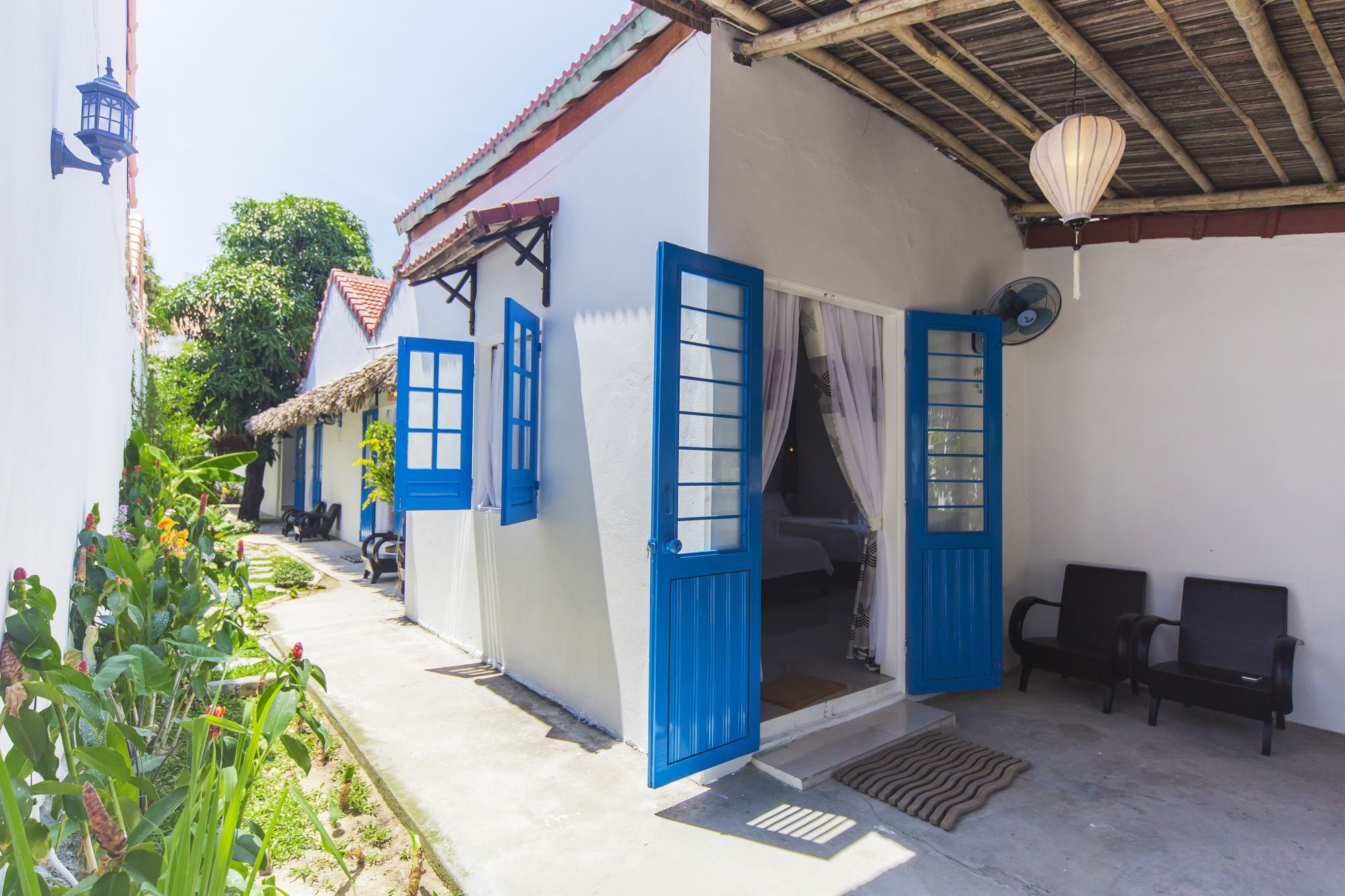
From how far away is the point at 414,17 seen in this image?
6180 mm

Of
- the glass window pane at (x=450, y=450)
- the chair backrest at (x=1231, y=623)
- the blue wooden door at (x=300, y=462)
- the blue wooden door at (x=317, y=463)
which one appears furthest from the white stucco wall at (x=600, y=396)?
the blue wooden door at (x=300, y=462)

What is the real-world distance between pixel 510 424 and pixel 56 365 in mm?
2268

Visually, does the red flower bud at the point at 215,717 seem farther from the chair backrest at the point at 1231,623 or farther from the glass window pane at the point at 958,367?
the chair backrest at the point at 1231,623

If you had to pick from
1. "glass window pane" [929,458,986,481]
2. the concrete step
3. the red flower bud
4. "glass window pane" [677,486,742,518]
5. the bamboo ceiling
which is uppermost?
the bamboo ceiling

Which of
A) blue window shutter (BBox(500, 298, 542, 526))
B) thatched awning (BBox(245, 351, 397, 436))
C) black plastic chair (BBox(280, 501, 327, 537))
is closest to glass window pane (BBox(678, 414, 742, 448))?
blue window shutter (BBox(500, 298, 542, 526))

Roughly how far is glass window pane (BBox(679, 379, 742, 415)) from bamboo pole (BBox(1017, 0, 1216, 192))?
6.78 ft

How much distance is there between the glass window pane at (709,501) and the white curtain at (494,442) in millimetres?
2096

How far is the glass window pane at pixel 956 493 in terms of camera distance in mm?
4504

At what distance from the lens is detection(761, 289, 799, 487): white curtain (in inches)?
160

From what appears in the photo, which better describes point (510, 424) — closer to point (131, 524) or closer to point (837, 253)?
point (131, 524)

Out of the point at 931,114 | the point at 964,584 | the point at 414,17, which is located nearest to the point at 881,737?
the point at 964,584

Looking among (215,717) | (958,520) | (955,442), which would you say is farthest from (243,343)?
(215,717)

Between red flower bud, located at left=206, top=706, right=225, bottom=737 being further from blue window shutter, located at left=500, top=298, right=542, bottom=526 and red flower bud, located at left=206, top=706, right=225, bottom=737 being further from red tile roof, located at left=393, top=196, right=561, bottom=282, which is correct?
red tile roof, located at left=393, top=196, right=561, bottom=282

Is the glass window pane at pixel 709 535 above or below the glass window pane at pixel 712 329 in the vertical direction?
below
